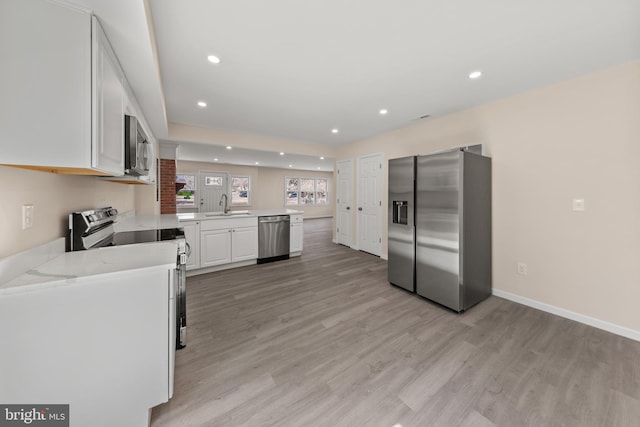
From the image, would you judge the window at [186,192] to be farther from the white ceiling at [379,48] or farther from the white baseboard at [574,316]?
the white baseboard at [574,316]

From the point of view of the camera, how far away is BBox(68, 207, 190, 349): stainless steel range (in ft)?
5.04

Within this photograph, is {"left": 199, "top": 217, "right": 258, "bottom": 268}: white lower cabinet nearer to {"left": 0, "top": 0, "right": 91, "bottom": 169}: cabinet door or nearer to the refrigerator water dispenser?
the refrigerator water dispenser

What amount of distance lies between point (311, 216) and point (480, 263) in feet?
29.4

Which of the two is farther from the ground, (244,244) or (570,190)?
(570,190)

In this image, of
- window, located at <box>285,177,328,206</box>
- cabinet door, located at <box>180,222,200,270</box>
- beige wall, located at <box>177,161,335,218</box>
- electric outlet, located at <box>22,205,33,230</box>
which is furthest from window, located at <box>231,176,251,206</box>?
electric outlet, located at <box>22,205,33,230</box>

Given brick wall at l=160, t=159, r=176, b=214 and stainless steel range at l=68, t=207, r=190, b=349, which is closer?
stainless steel range at l=68, t=207, r=190, b=349

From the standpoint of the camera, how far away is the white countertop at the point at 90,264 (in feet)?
3.24

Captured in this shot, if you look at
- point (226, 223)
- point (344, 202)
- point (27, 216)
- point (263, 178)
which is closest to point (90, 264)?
point (27, 216)

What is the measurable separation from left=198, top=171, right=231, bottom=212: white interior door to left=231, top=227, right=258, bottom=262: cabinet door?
17.2ft

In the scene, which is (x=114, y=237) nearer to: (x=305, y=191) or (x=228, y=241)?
(x=228, y=241)

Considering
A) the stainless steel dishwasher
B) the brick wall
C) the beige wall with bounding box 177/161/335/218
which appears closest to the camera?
the stainless steel dishwasher

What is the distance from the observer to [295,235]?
4.63m

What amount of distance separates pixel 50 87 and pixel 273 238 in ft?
11.5

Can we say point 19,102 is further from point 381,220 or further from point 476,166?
point 381,220
